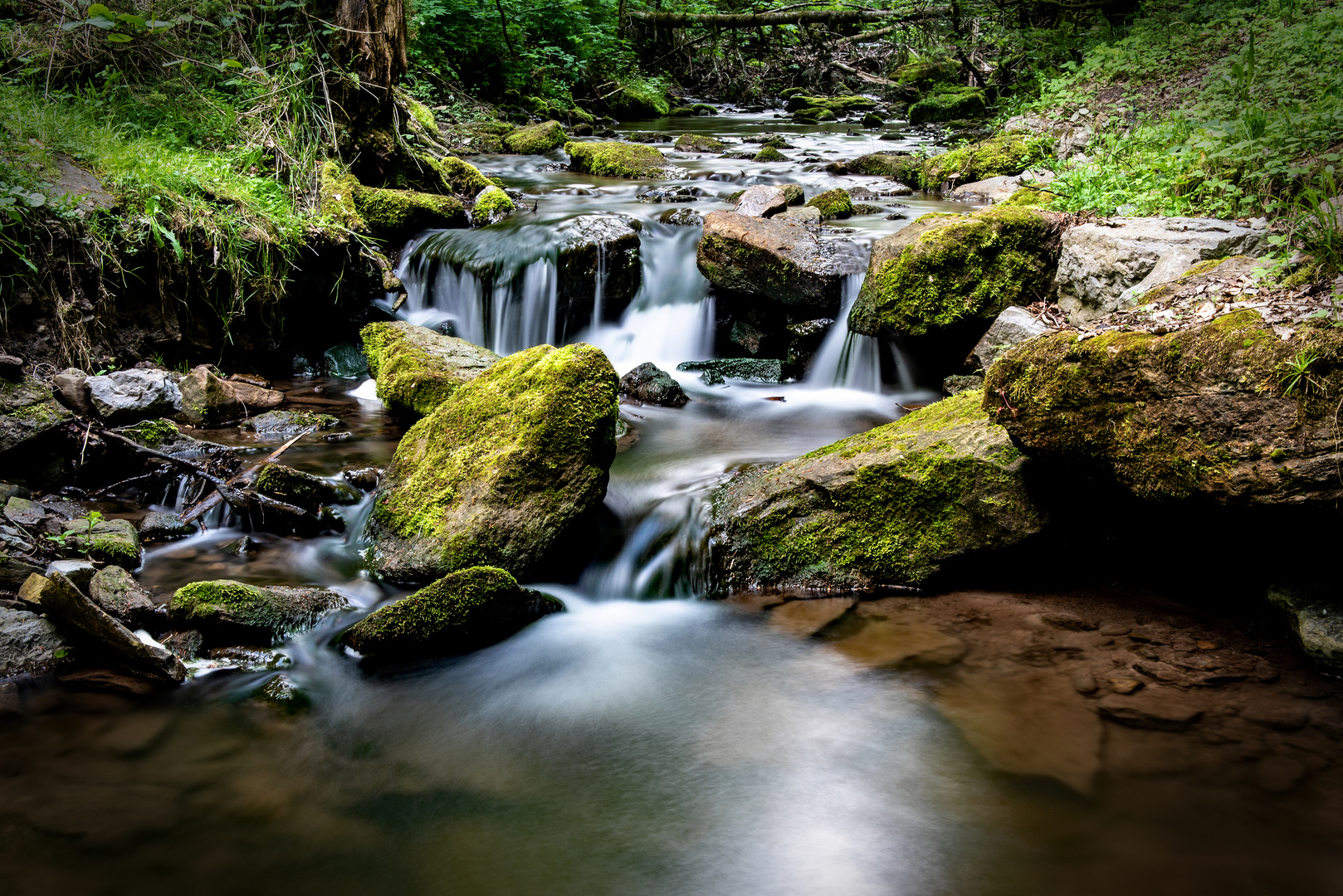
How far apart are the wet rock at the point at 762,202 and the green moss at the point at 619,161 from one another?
336cm

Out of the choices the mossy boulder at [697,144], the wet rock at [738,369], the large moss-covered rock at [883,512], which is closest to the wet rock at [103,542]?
the large moss-covered rock at [883,512]

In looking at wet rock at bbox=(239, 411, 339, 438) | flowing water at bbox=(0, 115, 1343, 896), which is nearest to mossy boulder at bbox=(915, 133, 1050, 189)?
flowing water at bbox=(0, 115, 1343, 896)

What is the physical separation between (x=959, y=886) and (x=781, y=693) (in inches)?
44.4

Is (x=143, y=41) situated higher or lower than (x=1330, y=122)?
higher

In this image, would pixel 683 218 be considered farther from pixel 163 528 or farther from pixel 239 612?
pixel 239 612

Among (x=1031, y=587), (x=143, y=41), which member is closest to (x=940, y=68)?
(x=143, y=41)

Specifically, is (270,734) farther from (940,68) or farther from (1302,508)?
(940,68)

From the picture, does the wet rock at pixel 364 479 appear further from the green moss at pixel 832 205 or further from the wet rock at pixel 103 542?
the green moss at pixel 832 205

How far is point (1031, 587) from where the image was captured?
4.03 metres

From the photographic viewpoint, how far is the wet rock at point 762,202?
27.4ft

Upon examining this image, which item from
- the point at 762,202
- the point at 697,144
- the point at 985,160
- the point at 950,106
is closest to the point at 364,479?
the point at 762,202

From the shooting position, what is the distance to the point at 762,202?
848 centimetres

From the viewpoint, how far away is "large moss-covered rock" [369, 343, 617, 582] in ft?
13.8

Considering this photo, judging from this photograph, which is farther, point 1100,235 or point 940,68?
point 940,68
